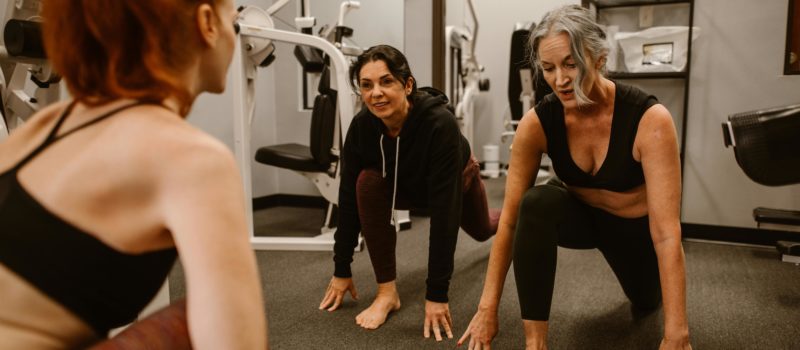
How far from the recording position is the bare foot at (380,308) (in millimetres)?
1691

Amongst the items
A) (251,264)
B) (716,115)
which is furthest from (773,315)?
(251,264)

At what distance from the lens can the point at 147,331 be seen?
562mm

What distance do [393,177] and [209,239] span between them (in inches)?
54.0

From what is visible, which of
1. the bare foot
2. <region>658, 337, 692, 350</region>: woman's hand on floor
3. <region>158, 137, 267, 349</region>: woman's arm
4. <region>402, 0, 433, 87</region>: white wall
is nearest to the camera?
<region>158, 137, 267, 349</region>: woman's arm

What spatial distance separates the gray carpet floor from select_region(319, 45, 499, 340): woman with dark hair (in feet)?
0.27

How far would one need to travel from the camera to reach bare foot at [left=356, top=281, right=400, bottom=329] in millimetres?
1691

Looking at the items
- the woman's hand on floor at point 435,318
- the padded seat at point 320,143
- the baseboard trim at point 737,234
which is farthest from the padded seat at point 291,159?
the baseboard trim at point 737,234

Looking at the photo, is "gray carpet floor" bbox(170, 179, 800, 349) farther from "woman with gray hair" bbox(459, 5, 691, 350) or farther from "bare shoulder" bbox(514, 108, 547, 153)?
"bare shoulder" bbox(514, 108, 547, 153)

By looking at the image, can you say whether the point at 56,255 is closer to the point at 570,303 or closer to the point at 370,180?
the point at 370,180

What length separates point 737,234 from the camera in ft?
8.62

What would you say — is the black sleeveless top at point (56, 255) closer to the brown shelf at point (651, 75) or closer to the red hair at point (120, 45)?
the red hair at point (120, 45)

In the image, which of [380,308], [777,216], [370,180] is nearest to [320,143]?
[370,180]

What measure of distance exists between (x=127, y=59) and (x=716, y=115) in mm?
2684

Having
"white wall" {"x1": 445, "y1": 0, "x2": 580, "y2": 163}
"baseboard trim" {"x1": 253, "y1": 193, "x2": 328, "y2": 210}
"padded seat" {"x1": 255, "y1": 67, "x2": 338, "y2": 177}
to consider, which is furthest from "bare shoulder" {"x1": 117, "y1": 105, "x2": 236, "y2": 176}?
"white wall" {"x1": 445, "y1": 0, "x2": 580, "y2": 163}
